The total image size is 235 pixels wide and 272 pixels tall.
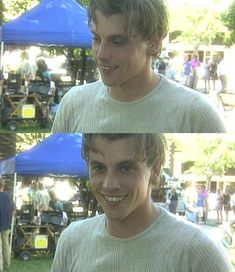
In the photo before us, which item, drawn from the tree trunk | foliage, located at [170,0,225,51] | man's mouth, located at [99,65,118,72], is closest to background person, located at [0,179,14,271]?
the tree trunk

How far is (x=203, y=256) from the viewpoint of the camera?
0.75 metres

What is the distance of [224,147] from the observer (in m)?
0.74

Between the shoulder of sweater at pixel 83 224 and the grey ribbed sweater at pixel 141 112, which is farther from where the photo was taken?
the shoulder of sweater at pixel 83 224

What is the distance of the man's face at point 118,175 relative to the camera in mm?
748

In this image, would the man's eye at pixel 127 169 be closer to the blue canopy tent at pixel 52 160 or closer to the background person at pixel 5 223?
the blue canopy tent at pixel 52 160

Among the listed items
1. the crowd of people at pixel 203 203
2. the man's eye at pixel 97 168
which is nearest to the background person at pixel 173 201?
the crowd of people at pixel 203 203

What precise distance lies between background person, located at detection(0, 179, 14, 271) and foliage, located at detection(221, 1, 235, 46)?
1.26ft

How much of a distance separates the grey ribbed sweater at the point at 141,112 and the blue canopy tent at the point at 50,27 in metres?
0.09

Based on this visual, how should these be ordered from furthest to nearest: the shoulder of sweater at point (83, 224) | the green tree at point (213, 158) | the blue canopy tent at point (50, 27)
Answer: the shoulder of sweater at point (83, 224), the green tree at point (213, 158), the blue canopy tent at point (50, 27)

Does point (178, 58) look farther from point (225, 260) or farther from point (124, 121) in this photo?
point (225, 260)

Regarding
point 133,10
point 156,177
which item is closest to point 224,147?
point 156,177

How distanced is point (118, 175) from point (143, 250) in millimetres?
124

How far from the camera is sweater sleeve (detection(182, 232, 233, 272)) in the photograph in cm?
74

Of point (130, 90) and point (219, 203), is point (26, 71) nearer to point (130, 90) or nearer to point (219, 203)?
point (130, 90)
